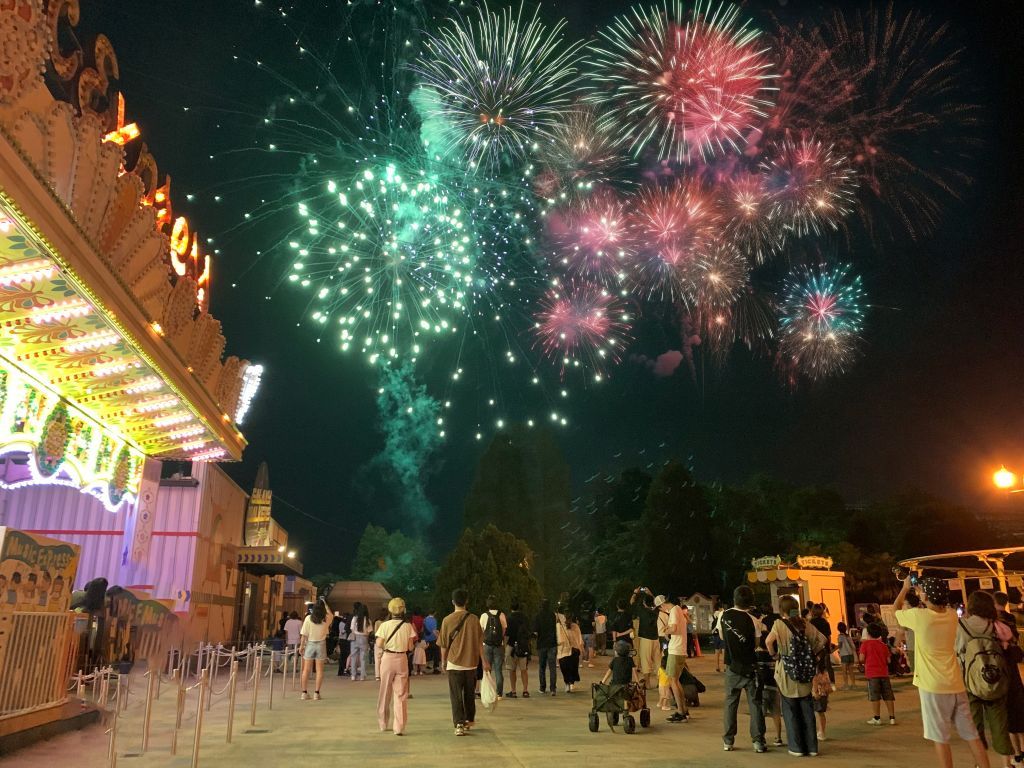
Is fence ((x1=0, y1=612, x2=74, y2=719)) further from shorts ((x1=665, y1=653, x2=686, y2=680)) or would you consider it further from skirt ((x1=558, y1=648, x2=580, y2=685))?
skirt ((x1=558, y1=648, x2=580, y2=685))

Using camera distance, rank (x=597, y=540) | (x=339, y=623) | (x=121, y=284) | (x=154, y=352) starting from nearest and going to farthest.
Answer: (x=121, y=284) < (x=154, y=352) < (x=339, y=623) < (x=597, y=540)

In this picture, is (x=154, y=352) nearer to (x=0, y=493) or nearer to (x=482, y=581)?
(x=0, y=493)

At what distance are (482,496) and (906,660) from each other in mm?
39902

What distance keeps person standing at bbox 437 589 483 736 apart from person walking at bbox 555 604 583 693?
4.80 meters

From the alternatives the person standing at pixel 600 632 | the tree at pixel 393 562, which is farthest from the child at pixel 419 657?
the tree at pixel 393 562

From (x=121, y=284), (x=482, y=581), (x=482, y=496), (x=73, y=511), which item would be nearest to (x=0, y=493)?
(x=73, y=511)

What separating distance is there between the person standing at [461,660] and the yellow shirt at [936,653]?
4374mm

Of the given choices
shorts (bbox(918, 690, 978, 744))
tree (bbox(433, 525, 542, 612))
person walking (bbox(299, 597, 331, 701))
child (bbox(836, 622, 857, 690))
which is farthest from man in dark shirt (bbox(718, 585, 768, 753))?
tree (bbox(433, 525, 542, 612))

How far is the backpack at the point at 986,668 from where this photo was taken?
5.65m

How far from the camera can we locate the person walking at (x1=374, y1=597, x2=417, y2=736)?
796 centimetres

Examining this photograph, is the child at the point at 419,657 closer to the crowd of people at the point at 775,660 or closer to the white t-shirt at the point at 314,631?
the crowd of people at the point at 775,660

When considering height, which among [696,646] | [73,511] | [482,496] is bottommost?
[696,646]

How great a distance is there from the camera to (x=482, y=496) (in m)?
54.2

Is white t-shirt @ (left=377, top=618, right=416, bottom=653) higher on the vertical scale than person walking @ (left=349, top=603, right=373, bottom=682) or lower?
higher
